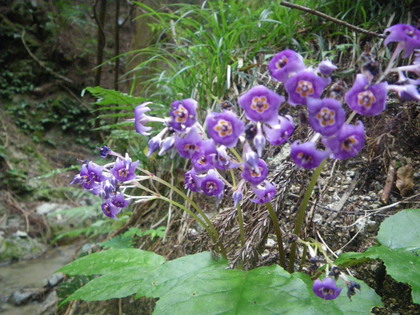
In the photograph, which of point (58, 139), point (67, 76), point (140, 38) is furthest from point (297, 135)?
point (67, 76)

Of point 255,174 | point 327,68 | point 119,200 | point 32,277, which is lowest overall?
point 32,277

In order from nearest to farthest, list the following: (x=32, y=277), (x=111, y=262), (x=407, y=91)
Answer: (x=407, y=91) < (x=111, y=262) < (x=32, y=277)

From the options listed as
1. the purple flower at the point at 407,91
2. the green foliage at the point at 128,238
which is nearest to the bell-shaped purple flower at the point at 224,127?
the purple flower at the point at 407,91

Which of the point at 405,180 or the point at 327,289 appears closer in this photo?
the point at 327,289

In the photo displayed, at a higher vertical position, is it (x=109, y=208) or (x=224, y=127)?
(x=224, y=127)

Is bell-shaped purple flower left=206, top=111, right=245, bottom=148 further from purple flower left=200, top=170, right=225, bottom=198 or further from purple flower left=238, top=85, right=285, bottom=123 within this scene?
purple flower left=200, top=170, right=225, bottom=198

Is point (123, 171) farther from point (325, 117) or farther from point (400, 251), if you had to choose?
point (400, 251)

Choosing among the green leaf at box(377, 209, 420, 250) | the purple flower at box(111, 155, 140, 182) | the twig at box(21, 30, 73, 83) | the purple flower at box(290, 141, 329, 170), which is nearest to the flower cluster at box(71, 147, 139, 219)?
the purple flower at box(111, 155, 140, 182)

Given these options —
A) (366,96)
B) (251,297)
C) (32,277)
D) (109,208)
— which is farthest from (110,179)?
(32,277)
